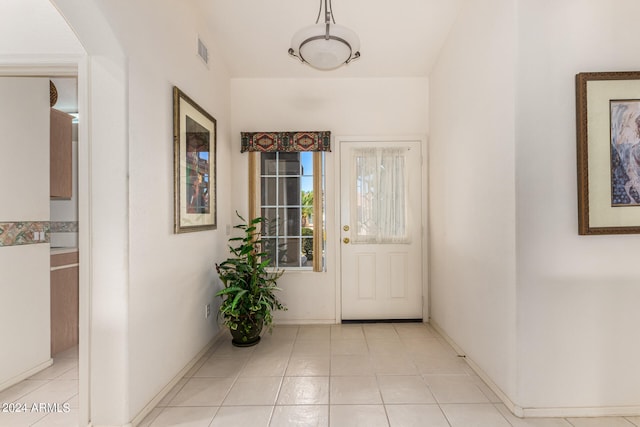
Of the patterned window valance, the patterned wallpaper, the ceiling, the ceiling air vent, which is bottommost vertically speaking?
the patterned wallpaper

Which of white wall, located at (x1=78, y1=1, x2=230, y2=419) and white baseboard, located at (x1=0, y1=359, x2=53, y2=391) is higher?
white wall, located at (x1=78, y1=1, x2=230, y2=419)

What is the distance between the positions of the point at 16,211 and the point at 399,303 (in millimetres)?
3577

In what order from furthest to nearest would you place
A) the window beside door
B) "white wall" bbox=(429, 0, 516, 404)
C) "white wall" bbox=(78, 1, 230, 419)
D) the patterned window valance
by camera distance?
the window beside door < the patterned window valance < "white wall" bbox=(429, 0, 516, 404) < "white wall" bbox=(78, 1, 230, 419)

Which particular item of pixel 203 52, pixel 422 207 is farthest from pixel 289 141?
pixel 422 207

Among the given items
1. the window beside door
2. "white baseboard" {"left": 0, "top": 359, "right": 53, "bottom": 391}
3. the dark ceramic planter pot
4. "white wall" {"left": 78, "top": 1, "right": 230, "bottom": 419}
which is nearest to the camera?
"white wall" {"left": 78, "top": 1, "right": 230, "bottom": 419}

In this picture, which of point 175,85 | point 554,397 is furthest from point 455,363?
point 175,85

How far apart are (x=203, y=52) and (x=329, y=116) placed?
1476 mm

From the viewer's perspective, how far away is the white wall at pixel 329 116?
12.1 ft

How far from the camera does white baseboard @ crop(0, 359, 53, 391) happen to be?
7.15 ft

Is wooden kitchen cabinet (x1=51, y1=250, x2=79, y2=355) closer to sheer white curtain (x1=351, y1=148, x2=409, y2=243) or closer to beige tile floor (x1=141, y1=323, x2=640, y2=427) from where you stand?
beige tile floor (x1=141, y1=323, x2=640, y2=427)

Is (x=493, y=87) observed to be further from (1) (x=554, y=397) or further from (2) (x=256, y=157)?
(2) (x=256, y=157)

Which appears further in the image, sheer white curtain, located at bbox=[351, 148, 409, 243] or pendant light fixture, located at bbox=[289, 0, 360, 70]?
sheer white curtain, located at bbox=[351, 148, 409, 243]

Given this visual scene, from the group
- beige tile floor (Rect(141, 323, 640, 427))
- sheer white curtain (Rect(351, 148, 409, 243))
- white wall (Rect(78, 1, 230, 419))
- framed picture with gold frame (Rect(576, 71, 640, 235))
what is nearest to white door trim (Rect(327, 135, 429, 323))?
sheer white curtain (Rect(351, 148, 409, 243))

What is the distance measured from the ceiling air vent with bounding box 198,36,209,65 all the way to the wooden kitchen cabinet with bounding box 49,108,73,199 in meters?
1.43
